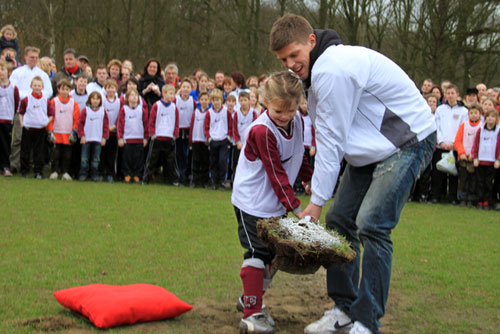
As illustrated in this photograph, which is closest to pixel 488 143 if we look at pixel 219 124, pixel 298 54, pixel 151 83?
pixel 219 124

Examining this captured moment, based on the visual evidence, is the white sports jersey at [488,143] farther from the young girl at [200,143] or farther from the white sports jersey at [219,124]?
the young girl at [200,143]

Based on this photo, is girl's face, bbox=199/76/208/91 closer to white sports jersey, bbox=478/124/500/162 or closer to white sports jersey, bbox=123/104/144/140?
white sports jersey, bbox=123/104/144/140

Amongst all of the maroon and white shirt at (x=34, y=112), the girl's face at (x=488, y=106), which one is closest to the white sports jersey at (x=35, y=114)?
the maroon and white shirt at (x=34, y=112)

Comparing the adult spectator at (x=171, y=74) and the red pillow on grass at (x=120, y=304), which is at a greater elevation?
the adult spectator at (x=171, y=74)

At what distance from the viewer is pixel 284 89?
426 cm

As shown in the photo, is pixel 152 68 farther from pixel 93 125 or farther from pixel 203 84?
pixel 93 125

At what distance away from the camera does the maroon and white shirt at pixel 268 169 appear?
14.3ft

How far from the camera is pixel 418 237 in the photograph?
27.0 ft

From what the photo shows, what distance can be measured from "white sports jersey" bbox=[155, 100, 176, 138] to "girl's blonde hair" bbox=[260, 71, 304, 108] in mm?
8840

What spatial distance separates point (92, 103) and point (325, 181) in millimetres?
9868

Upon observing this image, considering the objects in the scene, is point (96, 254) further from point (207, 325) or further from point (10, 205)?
point (10, 205)

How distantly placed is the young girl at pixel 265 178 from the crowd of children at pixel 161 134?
7.72 meters

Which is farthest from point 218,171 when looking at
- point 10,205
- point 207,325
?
point 207,325

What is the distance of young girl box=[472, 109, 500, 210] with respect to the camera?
39.2 feet
